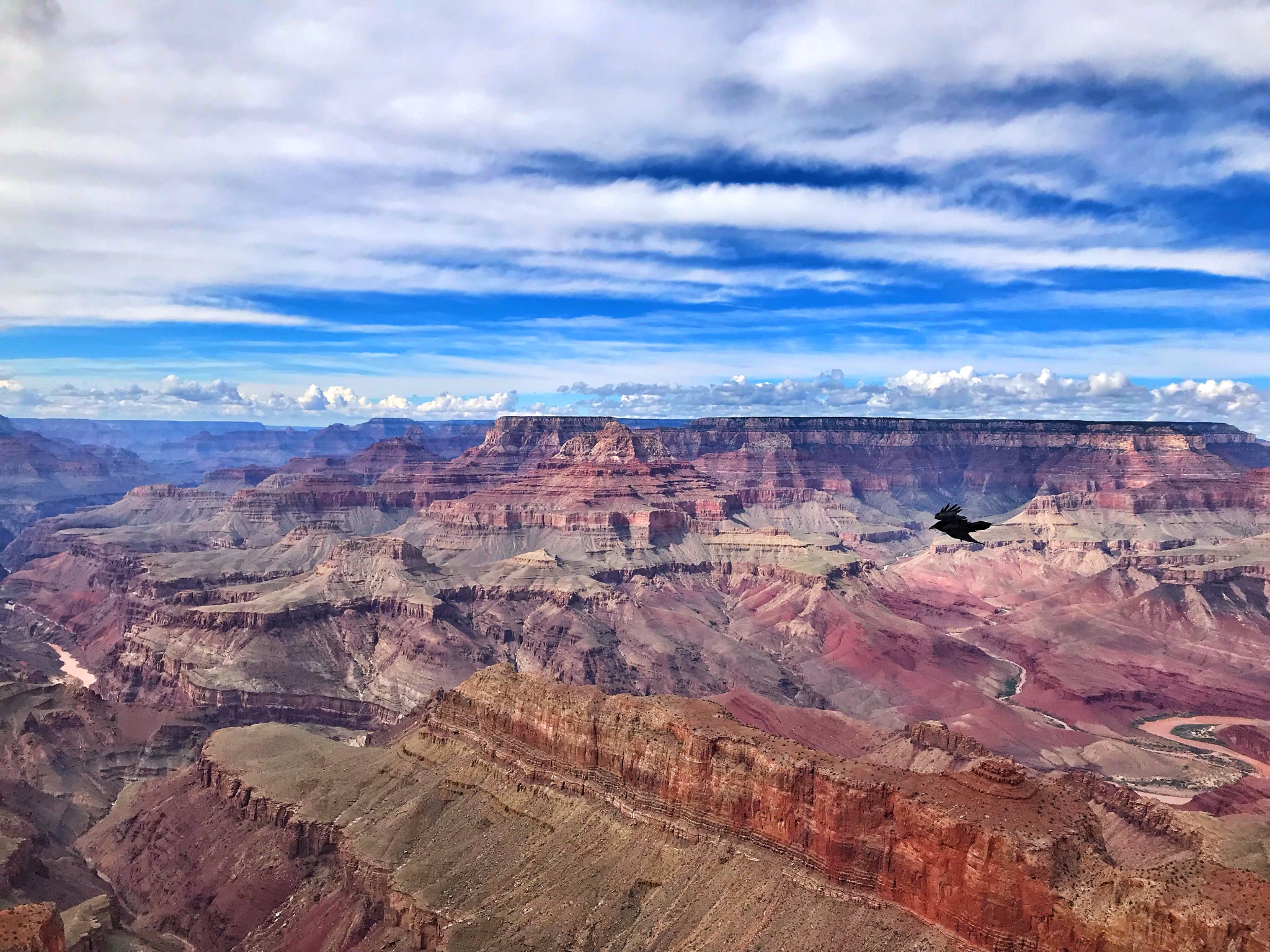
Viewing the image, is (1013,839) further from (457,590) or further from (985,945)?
(457,590)

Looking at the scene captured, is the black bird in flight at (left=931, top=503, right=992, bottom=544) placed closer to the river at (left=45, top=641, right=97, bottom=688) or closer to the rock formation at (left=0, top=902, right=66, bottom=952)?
the rock formation at (left=0, top=902, right=66, bottom=952)

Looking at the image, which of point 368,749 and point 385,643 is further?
point 385,643

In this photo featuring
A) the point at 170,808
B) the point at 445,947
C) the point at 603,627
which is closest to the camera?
the point at 445,947

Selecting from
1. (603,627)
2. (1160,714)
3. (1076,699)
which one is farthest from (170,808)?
(1160,714)

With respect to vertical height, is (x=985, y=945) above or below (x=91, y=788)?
above

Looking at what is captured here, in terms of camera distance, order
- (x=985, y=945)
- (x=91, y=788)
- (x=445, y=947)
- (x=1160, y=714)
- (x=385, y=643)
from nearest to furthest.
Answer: (x=985, y=945), (x=445, y=947), (x=91, y=788), (x=1160, y=714), (x=385, y=643)

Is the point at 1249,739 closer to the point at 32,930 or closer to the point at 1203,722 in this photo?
the point at 1203,722

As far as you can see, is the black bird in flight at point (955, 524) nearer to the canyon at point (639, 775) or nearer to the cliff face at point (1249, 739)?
the canyon at point (639, 775)

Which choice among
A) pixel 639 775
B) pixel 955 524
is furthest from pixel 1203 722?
pixel 955 524

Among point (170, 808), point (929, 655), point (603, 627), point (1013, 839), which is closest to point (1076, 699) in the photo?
point (929, 655)

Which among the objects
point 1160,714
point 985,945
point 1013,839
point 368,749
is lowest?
point 1160,714
